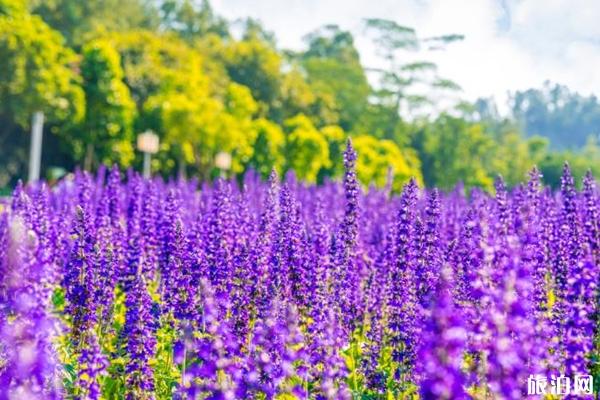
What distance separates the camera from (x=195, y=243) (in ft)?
25.6

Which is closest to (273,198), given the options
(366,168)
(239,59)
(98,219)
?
(98,219)

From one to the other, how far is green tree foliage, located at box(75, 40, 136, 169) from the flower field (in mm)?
29898

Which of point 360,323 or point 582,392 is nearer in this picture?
point 582,392

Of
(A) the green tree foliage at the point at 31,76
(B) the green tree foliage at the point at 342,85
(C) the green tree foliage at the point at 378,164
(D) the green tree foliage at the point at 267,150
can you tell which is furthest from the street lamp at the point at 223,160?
(B) the green tree foliage at the point at 342,85

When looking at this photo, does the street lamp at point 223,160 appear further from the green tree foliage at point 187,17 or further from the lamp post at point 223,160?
the green tree foliage at point 187,17

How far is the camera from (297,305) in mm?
7168

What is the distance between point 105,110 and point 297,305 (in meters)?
34.9

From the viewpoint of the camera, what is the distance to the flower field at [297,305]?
4.54 meters

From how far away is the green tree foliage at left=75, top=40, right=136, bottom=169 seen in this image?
39.9m

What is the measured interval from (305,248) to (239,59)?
167 feet

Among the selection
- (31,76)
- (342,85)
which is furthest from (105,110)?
(342,85)

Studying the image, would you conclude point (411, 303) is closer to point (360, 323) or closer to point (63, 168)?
point (360, 323)

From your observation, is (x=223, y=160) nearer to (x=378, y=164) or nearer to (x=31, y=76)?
(x=378, y=164)

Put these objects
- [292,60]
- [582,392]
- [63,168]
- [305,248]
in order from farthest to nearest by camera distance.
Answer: [292,60] → [63,168] → [305,248] → [582,392]
